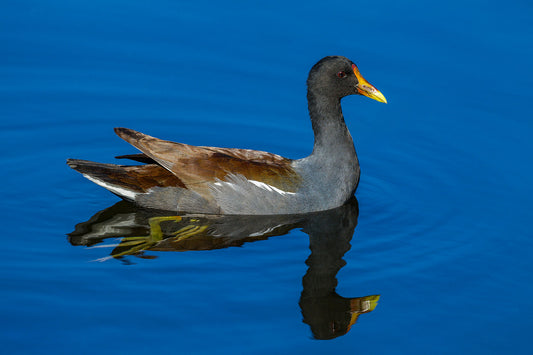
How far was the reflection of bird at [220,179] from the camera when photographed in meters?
9.02

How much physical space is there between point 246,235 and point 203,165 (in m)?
0.97

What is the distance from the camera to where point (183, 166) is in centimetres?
900

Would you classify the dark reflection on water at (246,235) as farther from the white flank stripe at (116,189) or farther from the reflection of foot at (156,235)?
the white flank stripe at (116,189)

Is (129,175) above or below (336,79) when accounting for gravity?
A: below

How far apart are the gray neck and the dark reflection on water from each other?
2.12 feet

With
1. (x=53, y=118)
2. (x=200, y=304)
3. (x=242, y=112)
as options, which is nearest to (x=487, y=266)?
(x=200, y=304)

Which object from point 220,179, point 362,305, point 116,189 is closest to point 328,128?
point 220,179

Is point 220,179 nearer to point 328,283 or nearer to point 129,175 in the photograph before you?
point 129,175

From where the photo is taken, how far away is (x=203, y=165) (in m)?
9.03

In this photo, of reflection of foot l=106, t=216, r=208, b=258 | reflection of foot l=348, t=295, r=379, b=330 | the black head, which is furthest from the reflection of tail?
reflection of foot l=348, t=295, r=379, b=330

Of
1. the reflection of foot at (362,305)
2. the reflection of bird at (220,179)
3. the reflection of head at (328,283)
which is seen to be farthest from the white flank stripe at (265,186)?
the reflection of foot at (362,305)

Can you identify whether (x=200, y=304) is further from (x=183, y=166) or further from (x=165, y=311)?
→ (x=183, y=166)

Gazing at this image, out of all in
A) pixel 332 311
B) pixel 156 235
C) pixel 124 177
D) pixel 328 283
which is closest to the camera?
pixel 332 311

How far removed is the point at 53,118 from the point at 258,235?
3804 mm
